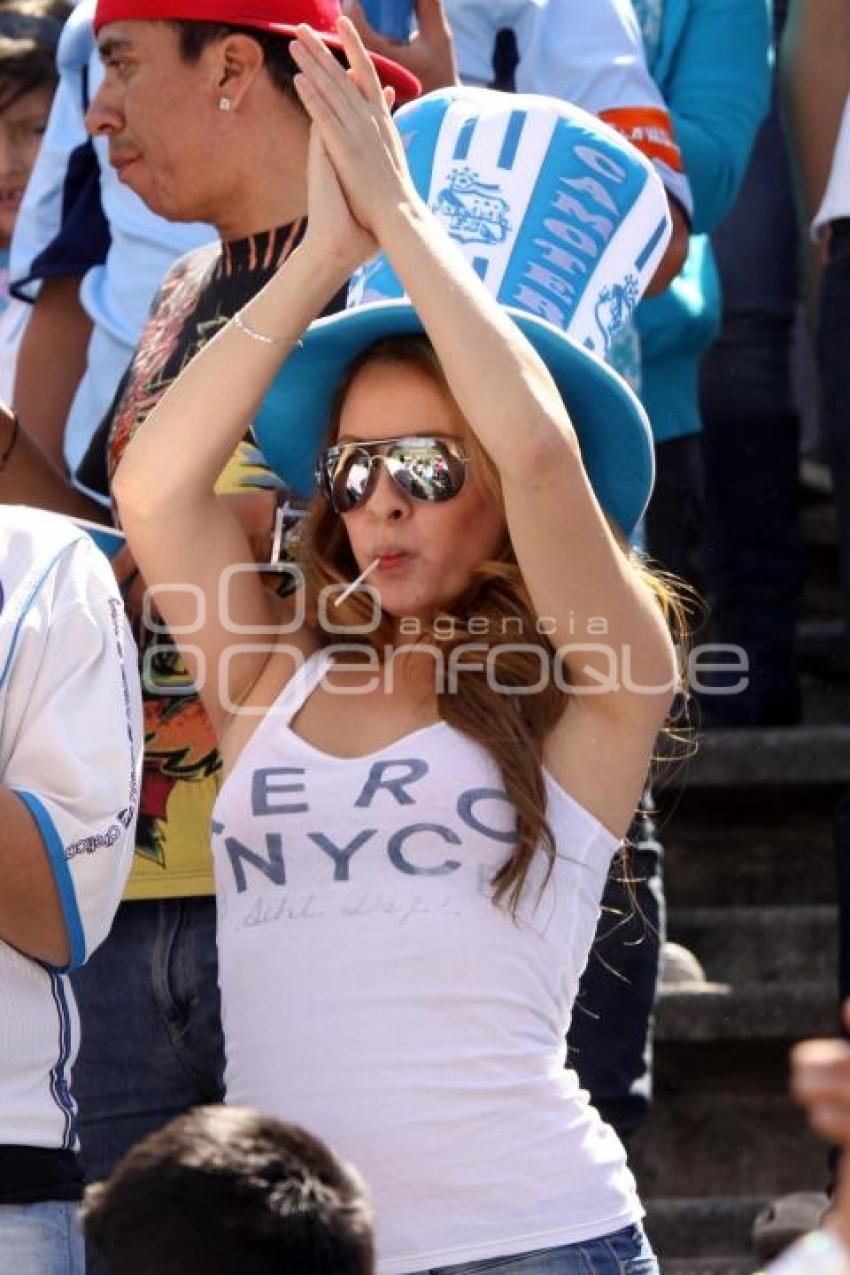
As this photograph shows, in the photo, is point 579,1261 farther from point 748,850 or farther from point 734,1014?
point 748,850

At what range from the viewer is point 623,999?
358 cm

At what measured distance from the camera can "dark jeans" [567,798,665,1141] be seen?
3.57 meters

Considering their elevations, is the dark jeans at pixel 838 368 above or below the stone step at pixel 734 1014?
above

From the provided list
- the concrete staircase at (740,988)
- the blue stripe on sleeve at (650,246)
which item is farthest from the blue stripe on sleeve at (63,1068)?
the concrete staircase at (740,988)

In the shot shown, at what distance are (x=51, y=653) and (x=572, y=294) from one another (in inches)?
35.1

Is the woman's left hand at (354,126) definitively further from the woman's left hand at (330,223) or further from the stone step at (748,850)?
the stone step at (748,850)

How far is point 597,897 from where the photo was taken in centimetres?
281

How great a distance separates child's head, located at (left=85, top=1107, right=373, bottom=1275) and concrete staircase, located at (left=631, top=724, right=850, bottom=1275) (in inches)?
86.7

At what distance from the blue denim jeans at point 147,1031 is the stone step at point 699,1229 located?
1.18 metres

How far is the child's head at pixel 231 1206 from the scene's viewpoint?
1.93m

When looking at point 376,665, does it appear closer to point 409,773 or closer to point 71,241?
point 409,773

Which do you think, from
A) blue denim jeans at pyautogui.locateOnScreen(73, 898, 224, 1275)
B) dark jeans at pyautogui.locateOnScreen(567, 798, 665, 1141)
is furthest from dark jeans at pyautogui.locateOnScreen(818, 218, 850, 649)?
blue denim jeans at pyautogui.locateOnScreen(73, 898, 224, 1275)

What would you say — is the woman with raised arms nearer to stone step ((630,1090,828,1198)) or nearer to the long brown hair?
the long brown hair

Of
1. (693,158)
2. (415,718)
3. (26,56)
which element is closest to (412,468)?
(415,718)
